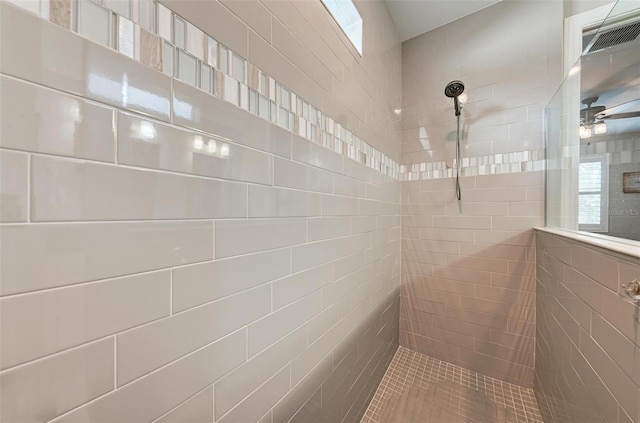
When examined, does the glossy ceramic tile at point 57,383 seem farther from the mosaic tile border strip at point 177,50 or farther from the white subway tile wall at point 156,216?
the mosaic tile border strip at point 177,50

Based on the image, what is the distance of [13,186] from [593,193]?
1.93 m

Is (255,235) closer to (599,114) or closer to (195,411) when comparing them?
(195,411)

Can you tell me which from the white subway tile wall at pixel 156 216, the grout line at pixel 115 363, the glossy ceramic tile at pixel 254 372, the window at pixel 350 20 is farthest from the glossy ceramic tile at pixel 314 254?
the window at pixel 350 20

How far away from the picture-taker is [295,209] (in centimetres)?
83

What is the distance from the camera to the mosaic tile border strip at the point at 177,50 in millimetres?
373

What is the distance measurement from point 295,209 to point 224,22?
55cm

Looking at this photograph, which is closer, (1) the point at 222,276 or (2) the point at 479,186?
(1) the point at 222,276

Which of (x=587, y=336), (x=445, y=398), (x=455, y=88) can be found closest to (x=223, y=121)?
(x=587, y=336)

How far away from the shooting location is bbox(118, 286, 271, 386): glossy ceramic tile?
43 centimetres

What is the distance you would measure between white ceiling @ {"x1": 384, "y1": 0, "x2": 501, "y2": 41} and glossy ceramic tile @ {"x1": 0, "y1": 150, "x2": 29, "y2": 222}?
2121mm

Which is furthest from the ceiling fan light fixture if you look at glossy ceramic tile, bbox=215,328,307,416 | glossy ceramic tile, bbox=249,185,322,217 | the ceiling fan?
glossy ceramic tile, bbox=215,328,307,416

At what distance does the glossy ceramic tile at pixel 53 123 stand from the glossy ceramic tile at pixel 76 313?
21cm

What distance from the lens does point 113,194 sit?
40 centimetres

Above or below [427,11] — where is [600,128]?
below
